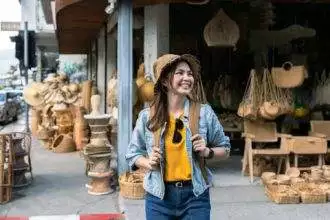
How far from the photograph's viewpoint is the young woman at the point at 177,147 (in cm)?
302

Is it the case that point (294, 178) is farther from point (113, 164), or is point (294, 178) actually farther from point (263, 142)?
point (113, 164)

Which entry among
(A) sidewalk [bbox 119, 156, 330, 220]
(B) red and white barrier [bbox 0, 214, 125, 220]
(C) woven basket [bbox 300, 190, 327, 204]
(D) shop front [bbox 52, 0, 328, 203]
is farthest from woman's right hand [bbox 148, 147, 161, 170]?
(D) shop front [bbox 52, 0, 328, 203]

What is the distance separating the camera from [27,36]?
13031 millimetres

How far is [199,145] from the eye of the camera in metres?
2.96

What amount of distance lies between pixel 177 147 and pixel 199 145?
0.15 metres

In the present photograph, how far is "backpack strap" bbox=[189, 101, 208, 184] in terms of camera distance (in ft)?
9.98

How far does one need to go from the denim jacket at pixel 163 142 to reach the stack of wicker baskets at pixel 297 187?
3.15m

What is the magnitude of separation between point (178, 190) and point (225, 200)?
334 centimetres

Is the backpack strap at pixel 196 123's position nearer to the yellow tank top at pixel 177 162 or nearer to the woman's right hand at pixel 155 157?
the yellow tank top at pixel 177 162

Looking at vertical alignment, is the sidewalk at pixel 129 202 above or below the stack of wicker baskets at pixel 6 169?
below

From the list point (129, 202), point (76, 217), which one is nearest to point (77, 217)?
point (76, 217)

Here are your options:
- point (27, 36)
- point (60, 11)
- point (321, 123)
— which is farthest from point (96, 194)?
point (27, 36)

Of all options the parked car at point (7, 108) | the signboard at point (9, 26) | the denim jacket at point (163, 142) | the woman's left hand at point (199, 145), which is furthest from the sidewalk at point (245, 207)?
the parked car at point (7, 108)

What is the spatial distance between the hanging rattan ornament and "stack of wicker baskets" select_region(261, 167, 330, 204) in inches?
80.0
